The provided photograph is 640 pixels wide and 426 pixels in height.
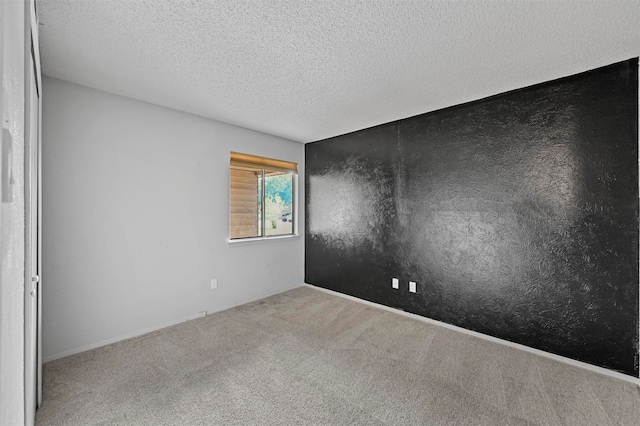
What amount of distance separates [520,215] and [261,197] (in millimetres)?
3325

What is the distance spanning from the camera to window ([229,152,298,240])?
4.19 m

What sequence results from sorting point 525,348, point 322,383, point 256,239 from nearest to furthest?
point 322,383 → point 525,348 → point 256,239

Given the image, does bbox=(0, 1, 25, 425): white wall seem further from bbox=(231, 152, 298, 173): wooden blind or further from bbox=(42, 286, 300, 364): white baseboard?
bbox=(231, 152, 298, 173): wooden blind

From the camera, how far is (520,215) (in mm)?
2664

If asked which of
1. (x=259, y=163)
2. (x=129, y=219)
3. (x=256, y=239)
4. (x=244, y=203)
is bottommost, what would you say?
(x=256, y=239)

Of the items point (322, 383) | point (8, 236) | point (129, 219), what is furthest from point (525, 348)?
point (129, 219)

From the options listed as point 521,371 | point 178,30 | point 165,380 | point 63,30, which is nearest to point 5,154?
point 178,30

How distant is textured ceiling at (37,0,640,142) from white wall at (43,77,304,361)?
36 centimetres

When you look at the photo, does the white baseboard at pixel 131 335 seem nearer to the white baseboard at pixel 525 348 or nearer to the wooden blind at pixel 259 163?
the wooden blind at pixel 259 163

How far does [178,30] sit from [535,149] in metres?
3.11

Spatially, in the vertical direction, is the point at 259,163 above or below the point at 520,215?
above

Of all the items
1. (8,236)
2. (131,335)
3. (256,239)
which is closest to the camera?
(8,236)

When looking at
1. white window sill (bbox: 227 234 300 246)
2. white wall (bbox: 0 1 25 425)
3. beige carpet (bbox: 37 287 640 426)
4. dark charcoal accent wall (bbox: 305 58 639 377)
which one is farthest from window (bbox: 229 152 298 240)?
white wall (bbox: 0 1 25 425)

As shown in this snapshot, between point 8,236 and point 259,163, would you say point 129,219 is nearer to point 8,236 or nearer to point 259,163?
point 259,163
